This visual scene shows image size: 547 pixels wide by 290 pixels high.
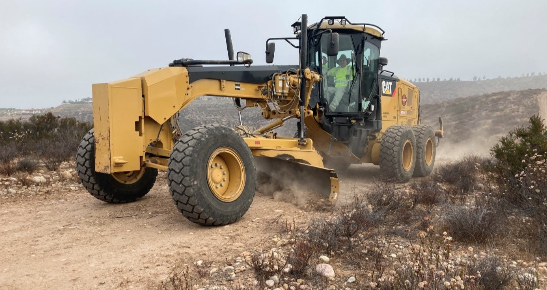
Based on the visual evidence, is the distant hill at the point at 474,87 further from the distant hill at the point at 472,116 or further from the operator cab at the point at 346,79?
the operator cab at the point at 346,79

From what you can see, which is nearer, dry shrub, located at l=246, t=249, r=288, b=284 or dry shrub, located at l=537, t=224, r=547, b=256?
dry shrub, located at l=246, t=249, r=288, b=284

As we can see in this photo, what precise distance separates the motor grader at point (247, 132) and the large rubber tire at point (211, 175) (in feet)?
0.04

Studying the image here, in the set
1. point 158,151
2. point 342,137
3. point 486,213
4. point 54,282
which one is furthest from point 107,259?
point 342,137

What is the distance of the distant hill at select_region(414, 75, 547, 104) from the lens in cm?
8338

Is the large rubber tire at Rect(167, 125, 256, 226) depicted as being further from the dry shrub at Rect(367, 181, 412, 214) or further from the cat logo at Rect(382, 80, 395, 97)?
the cat logo at Rect(382, 80, 395, 97)

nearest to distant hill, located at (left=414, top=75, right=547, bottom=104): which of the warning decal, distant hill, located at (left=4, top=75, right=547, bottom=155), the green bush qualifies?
distant hill, located at (left=4, top=75, right=547, bottom=155)

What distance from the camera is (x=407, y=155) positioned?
29.7ft

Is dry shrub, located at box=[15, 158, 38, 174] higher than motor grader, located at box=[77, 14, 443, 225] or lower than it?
lower

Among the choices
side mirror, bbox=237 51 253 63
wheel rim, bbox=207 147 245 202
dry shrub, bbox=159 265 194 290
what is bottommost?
dry shrub, bbox=159 265 194 290

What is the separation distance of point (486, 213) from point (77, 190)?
679 centimetres

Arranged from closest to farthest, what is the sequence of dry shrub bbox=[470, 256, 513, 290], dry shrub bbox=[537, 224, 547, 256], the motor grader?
dry shrub bbox=[470, 256, 513, 290], dry shrub bbox=[537, 224, 547, 256], the motor grader

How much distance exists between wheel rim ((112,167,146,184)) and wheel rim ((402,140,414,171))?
18.6 ft

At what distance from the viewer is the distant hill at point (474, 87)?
83.4 meters

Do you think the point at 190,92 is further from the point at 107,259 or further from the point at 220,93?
the point at 107,259
